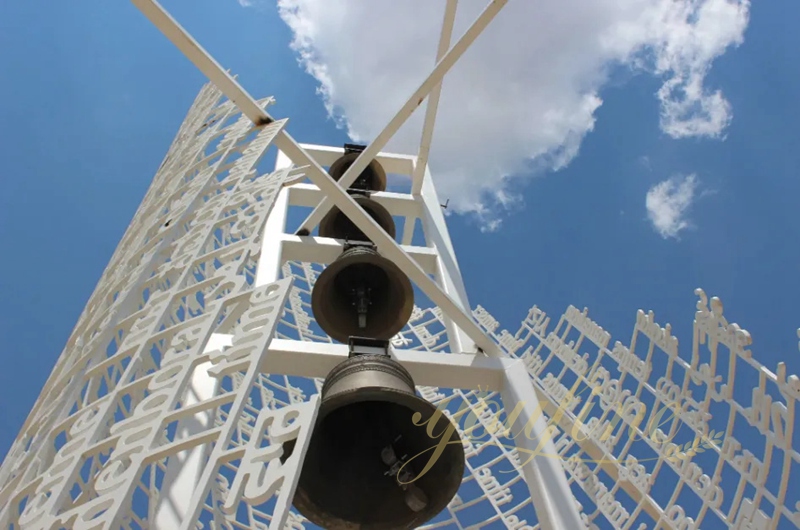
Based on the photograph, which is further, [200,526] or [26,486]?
[200,526]

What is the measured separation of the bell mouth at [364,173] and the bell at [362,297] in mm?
2358

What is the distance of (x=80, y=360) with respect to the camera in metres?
2.33

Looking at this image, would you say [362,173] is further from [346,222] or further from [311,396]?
[311,396]

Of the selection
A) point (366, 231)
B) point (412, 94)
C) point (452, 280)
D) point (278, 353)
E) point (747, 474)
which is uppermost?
point (412, 94)

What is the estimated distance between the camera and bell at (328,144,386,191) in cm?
716

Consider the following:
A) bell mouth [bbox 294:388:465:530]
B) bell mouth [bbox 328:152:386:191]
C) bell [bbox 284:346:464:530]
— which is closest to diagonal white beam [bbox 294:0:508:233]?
bell mouth [bbox 328:152:386:191]

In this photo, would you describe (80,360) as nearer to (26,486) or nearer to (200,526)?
(26,486)

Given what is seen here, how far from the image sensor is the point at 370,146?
5438mm

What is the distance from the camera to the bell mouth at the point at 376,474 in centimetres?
344

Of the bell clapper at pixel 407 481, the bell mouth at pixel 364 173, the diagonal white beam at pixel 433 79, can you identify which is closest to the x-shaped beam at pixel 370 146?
the diagonal white beam at pixel 433 79

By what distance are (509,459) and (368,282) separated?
204 centimetres

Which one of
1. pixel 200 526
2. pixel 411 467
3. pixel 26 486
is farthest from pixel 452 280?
pixel 26 486

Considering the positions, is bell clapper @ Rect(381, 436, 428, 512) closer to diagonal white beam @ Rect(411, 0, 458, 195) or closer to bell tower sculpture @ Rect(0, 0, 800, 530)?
bell tower sculpture @ Rect(0, 0, 800, 530)

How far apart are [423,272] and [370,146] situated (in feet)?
5.25
